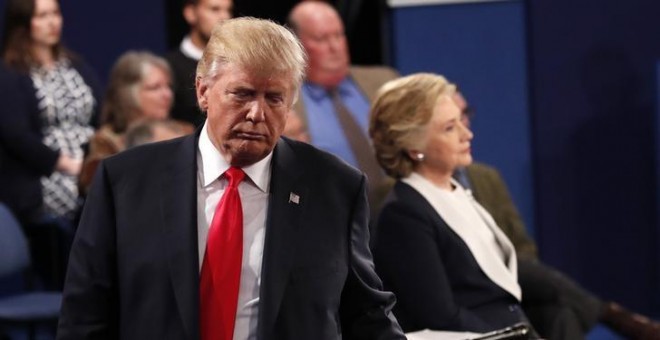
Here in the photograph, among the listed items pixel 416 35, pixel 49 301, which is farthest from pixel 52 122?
pixel 416 35

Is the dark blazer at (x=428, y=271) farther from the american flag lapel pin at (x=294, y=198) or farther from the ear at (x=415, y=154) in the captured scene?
the american flag lapel pin at (x=294, y=198)

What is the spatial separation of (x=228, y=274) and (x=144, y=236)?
163mm

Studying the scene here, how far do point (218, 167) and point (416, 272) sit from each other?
4.51 ft

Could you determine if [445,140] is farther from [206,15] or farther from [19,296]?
[19,296]

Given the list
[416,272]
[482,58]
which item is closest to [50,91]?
[482,58]

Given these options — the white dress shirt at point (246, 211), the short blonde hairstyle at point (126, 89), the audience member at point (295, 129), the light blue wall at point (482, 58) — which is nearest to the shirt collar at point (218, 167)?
the white dress shirt at point (246, 211)

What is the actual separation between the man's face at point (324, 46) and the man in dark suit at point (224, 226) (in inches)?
110

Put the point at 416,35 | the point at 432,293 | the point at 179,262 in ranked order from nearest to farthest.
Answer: the point at 179,262 < the point at 432,293 < the point at 416,35

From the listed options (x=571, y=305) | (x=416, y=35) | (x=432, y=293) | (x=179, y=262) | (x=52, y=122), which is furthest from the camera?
(x=416, y=35)

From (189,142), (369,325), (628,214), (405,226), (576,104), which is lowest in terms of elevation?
(628,214)

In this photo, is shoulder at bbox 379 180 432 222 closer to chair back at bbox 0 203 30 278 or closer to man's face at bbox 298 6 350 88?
man's face at bbox 298 6 350 88

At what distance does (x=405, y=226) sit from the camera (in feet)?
12.1

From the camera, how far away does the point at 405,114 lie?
3.86 metres

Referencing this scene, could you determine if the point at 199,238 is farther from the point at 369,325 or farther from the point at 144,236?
the point at 369,325
